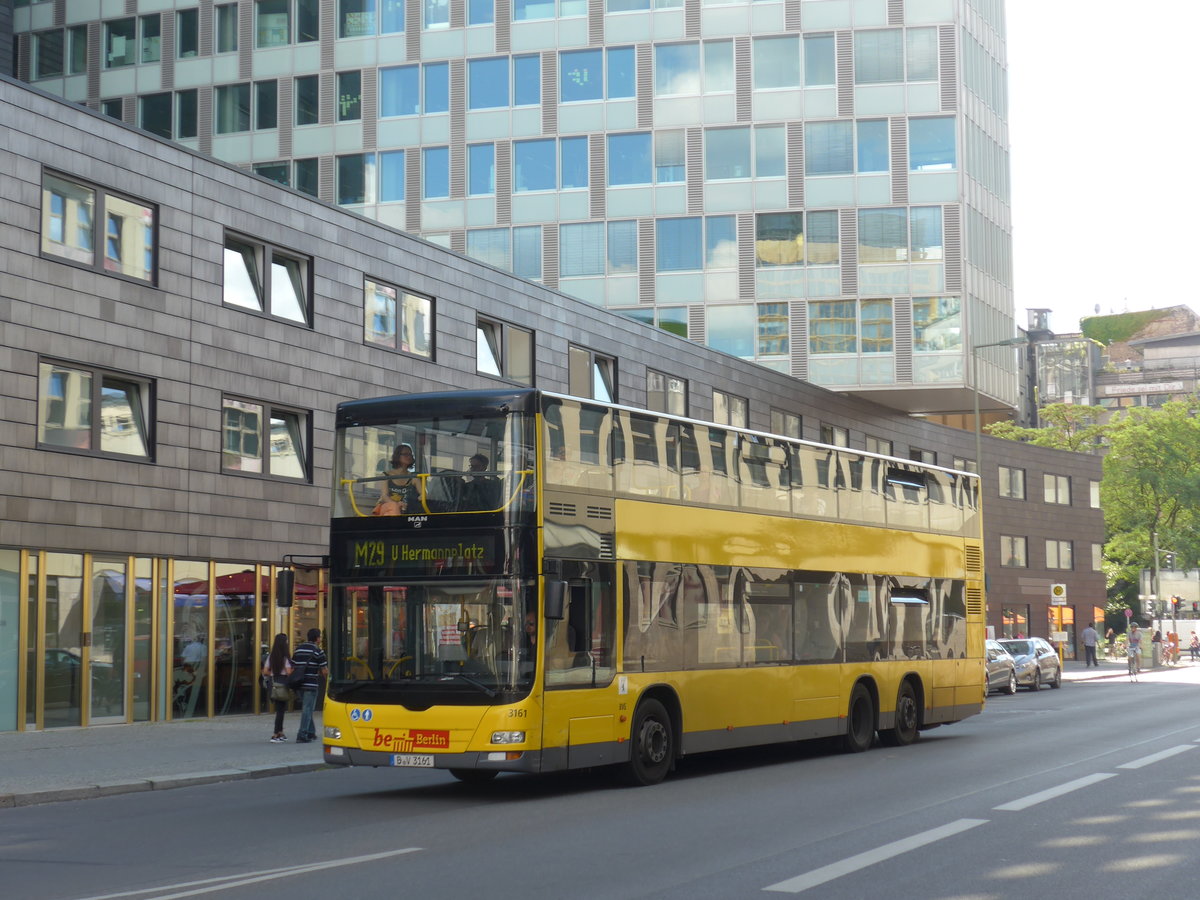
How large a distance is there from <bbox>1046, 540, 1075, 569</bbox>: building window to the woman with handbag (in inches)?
2185

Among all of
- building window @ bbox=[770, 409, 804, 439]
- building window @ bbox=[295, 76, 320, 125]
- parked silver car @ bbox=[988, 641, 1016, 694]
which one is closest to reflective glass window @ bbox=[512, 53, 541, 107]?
building window @ bbox=[295, 76, 320, 125]

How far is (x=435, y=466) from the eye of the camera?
46.9 feet

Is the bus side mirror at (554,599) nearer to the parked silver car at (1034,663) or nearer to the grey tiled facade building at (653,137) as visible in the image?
the parked silver car at (1034,663)

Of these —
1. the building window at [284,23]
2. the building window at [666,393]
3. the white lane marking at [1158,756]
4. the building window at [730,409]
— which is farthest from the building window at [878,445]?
the white lane marking at [1158,756]

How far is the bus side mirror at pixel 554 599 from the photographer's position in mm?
13625

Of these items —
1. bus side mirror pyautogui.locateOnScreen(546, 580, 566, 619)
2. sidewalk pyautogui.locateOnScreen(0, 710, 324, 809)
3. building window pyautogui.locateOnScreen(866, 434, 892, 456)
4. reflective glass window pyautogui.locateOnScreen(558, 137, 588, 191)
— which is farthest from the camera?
building window pyautogui.locateOnScreen(866, 434, 892, 456)

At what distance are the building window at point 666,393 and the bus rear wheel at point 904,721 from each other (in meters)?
19.1

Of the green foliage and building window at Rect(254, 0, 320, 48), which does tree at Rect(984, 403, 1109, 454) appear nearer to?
building window at Rect(254, 0, 320, 48)

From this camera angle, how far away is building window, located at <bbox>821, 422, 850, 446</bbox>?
48375 mm

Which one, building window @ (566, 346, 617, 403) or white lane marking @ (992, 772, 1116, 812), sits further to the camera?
building window @ (566, 346, 617, 403)

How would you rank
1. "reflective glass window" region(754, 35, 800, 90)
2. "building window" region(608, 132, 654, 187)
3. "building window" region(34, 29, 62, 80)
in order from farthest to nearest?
"building window" region(34, 29, 62, 80) < "building window" region(608, 132, 654, 187) < "reflective glass window" region(754, 35, 800, 90)

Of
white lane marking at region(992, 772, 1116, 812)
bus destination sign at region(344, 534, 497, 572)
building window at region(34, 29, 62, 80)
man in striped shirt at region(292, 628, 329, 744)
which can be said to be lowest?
white lane marking at region(992, 772, 1116, 812)

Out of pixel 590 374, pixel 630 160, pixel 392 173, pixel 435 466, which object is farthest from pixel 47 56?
pixel 435 466

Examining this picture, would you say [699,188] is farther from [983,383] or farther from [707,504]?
[707,504]
